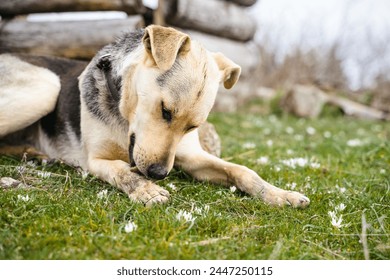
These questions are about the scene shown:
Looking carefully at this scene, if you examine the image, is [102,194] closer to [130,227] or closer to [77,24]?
[130,227]

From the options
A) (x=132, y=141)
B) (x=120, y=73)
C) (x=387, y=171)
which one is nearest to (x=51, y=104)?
(x=120, y=73)

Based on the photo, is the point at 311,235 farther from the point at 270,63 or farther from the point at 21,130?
the point at 270,63

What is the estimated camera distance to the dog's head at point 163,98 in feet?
10.5

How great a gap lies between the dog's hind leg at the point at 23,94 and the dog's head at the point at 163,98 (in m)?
1.31

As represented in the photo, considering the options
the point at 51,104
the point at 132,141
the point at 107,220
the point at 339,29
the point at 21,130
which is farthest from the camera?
the point at 339,29

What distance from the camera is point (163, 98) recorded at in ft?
10.5

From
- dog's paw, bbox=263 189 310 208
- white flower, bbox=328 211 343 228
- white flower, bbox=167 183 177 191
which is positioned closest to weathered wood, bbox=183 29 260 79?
white flower, bbox=167 183 177 191

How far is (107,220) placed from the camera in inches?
103

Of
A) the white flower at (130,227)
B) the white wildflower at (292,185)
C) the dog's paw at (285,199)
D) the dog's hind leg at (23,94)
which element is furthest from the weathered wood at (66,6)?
the white flower at (130,227)

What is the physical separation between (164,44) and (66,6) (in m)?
4.84

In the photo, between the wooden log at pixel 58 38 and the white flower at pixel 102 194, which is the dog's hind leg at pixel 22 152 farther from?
the wooden log at pixel 58 38

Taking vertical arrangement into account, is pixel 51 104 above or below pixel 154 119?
below

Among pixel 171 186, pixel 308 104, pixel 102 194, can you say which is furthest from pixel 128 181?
pixel 308 104

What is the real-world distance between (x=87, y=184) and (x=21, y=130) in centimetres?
170
